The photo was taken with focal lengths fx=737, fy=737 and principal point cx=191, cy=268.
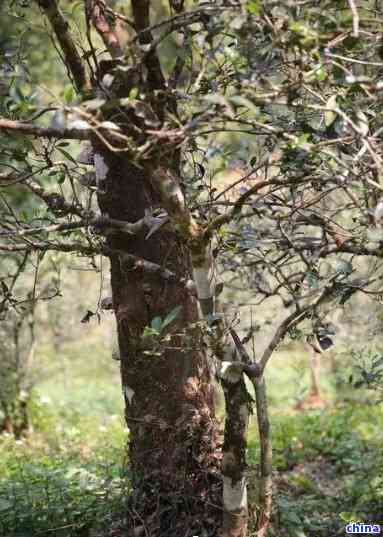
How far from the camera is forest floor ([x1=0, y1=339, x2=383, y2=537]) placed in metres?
3.23

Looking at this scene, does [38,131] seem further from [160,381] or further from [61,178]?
[160,381]

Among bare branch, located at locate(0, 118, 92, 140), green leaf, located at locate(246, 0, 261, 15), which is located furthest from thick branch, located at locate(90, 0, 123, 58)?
green leaf, located at locate(246, 0, 261, 15)

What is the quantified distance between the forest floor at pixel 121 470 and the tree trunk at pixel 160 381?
207mm

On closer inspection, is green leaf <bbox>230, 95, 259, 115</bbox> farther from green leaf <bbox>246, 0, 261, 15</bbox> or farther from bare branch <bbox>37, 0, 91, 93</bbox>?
bare branch <bbox>37, 0, 91, 93</bbox>

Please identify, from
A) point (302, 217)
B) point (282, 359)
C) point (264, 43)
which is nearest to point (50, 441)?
point (302, 217)

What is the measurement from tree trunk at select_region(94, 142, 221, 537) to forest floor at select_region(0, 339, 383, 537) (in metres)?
0.21

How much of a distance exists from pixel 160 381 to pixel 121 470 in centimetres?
58

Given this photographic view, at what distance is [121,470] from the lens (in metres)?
3.30

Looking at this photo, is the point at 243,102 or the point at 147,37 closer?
the point at 243,102

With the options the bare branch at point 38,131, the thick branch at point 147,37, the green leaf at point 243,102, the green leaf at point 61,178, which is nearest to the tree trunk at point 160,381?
the green leaf at point 61,178

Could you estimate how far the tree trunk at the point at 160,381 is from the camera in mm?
2969

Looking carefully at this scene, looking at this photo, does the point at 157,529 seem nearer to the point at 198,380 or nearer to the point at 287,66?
the point at 198,380

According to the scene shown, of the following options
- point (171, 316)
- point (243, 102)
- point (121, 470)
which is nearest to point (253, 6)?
point (243, 102)

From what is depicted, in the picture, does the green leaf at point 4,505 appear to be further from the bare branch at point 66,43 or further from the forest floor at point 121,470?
the bare branch at point 66,43
